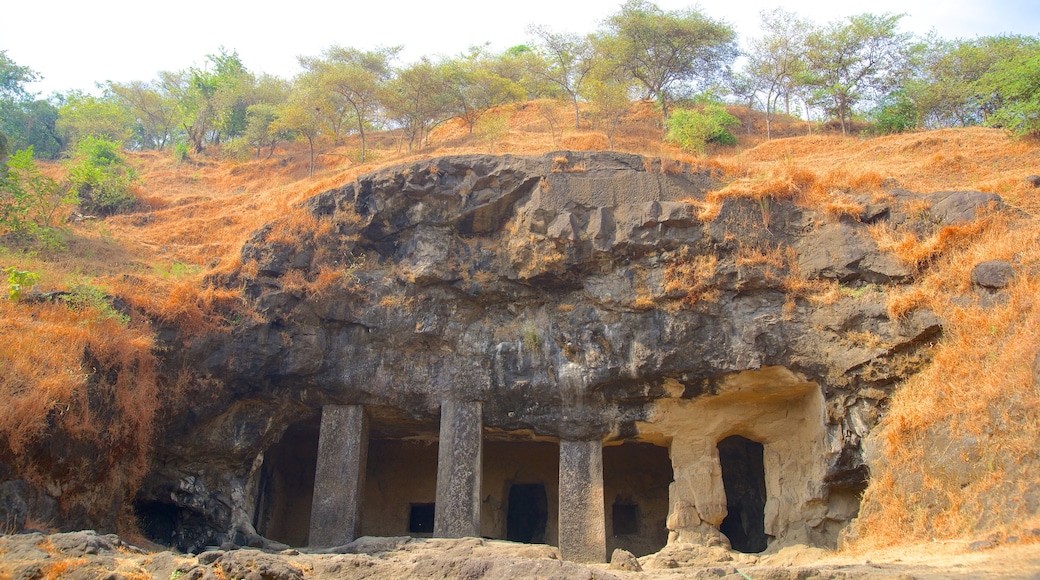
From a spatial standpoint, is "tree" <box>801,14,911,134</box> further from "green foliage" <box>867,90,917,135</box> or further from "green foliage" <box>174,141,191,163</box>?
"green foliage" <box>174,141,191,163</box>

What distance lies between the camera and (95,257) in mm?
15641

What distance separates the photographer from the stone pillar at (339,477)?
38.9ft

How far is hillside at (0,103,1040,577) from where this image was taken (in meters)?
9.16

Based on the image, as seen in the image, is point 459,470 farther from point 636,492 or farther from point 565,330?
point 636,492

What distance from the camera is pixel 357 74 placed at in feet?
72.1

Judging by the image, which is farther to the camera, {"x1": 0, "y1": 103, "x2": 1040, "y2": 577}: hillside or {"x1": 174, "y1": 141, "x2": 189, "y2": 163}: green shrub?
{"x1": 174, "y1": 141, "x2": 189, "y2": 163}: green shrub

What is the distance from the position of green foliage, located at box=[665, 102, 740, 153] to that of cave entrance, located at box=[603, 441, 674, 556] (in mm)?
7977

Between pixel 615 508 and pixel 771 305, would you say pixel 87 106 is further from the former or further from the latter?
pixel 771 305

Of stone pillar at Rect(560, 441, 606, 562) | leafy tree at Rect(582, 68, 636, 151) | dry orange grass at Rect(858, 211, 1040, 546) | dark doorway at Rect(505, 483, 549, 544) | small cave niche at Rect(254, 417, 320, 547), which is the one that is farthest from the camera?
leafy tree at Rect(582, 68, 636, 151)

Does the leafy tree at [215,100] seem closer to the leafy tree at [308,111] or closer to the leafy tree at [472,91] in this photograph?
the leafy tree at [308,111]

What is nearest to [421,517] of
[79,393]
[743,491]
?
[743,491]

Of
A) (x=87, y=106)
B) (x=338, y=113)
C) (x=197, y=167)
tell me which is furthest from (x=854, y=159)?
(x=87, y=106)

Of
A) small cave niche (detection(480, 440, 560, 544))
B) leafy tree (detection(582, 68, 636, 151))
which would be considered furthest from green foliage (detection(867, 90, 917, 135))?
small cave niche (detection(480, 440, 560, 544))

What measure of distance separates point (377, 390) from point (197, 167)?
56.1 ft
